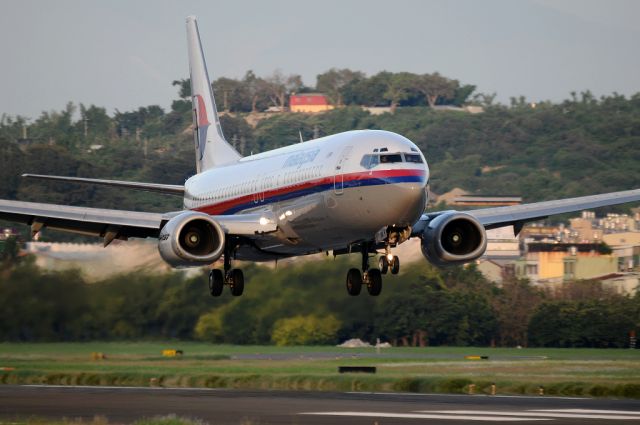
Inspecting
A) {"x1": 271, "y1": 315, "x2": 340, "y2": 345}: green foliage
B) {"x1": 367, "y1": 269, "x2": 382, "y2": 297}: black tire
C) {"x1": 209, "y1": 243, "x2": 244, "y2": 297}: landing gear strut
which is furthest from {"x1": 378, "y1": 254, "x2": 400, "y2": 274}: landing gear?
{"x1": 271, "y1": 315, "x2": 340, "y2": 345}: green foliage

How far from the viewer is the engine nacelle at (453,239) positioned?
51.7m

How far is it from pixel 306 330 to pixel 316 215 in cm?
2141

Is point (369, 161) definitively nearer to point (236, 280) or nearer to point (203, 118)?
point (236, 280)

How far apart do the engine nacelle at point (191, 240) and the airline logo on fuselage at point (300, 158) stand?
3205mm

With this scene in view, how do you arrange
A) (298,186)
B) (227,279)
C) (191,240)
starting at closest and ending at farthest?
(298,186), (191,240), (227,279)

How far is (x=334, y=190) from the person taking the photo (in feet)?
157

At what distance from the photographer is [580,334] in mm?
84188

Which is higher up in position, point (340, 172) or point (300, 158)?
point (300, 158)

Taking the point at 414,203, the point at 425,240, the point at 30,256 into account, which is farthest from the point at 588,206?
the point at 30,256

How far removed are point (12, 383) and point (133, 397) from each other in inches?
467

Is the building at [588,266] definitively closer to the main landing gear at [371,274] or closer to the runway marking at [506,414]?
the main landing gear at [371,274]

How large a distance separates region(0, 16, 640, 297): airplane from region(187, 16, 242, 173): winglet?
601cm

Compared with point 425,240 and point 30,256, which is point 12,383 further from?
point 425,240

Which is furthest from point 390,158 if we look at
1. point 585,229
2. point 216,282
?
point 585,229
